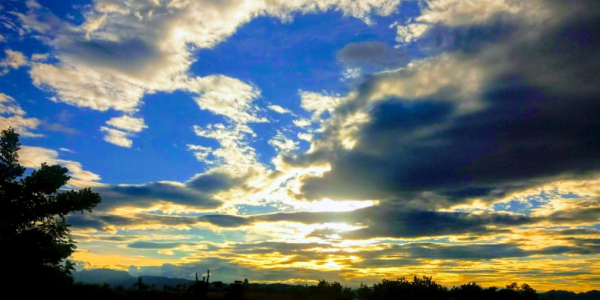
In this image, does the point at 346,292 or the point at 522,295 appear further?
the point at 346,292

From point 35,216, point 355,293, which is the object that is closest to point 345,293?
point 355,293

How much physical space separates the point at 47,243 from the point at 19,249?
2331 millimetres

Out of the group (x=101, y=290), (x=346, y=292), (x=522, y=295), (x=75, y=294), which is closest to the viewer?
(x=522, y=295)

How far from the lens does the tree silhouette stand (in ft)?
120

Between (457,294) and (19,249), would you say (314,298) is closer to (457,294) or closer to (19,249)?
(457,294)

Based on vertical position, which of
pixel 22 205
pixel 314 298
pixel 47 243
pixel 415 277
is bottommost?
pixel 314 298

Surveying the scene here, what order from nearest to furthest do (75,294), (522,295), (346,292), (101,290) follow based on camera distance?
(522,295) < (75,294) < (101,290) < (346,292)

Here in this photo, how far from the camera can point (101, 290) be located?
42.2 metres

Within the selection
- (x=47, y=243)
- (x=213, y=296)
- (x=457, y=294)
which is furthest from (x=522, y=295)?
(x=47, y=243)

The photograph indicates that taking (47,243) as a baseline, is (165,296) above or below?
below

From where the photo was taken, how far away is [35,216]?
132ft

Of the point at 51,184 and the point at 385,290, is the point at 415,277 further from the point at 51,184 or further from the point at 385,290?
the point at 51,184

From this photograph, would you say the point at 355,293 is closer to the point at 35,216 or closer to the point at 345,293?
the point at 345,293

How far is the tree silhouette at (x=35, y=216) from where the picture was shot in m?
36.7
